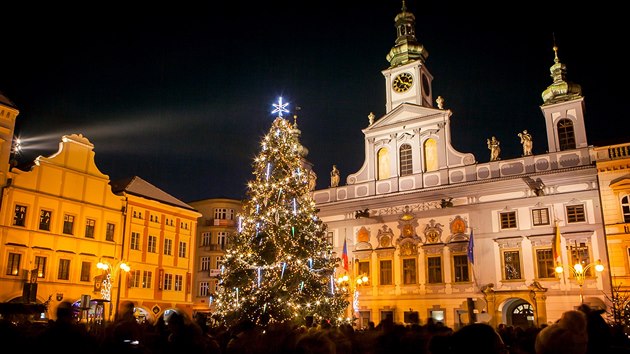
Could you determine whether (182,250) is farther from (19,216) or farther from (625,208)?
(625,208)

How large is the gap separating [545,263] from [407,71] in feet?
56.3

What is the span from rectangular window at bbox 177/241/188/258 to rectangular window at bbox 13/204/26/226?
12.9 meters

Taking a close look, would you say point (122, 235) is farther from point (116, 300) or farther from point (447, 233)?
point (447, 233)

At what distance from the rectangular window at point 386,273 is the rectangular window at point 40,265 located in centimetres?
2139

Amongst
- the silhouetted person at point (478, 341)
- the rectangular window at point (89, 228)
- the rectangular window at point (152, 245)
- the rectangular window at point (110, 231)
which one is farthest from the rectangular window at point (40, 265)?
the silhouetted person at point (478, 341)

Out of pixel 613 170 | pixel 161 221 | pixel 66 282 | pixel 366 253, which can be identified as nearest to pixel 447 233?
pixel 366 253

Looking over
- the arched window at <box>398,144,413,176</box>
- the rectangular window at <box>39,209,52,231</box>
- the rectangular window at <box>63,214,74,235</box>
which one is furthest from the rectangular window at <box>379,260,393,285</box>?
the rectangular window at <box>39,209,52,231</box>

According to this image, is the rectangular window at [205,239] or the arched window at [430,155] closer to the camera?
the arched window at [430,155]

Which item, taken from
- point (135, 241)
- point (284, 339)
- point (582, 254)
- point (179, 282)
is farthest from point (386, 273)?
point (284, 339)

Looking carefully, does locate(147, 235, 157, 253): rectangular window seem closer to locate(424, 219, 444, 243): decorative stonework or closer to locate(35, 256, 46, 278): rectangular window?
locate(35, 256, 46, 278): rectangular window

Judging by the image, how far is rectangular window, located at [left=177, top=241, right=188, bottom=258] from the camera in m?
42.7

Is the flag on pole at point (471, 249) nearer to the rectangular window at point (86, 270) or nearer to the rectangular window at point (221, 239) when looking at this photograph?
the rectangular window at point (86, 270)

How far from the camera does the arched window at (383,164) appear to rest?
129ft

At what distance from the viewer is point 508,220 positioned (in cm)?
3391
